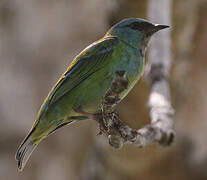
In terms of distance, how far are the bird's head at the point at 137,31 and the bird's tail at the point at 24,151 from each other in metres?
1.17

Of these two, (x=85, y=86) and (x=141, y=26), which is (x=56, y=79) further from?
(x=85, y=86)

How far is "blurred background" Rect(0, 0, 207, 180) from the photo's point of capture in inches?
259

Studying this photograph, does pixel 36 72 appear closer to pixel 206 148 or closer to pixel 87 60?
pixel 206 148

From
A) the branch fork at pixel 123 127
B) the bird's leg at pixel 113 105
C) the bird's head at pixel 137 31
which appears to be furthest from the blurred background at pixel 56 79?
the bird's leg at pixel 113 105

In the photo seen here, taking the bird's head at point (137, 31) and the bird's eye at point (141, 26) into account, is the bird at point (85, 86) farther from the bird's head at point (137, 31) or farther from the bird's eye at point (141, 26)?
the bird's eye at point (141, 26)

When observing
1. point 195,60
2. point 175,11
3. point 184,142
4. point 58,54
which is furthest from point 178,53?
point 58,54

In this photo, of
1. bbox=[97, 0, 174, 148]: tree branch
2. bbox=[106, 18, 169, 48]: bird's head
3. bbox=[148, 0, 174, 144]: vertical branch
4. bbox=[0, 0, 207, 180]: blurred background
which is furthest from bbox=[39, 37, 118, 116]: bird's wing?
bbox=[0, 0, 207, 180]: blurred background

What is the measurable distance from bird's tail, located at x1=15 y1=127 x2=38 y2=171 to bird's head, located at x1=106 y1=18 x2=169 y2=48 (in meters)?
1.17

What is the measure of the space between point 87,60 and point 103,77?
281 millimetres

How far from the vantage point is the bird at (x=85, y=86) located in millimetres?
3346

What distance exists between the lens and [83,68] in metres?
3.50

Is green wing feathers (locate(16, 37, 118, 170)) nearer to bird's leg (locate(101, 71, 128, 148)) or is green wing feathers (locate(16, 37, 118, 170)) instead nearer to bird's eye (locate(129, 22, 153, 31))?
bird's eye (locate(129, 22, 153, 31))

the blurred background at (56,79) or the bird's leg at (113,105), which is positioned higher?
the bird's leg at (113,105)

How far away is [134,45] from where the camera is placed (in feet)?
11.8
